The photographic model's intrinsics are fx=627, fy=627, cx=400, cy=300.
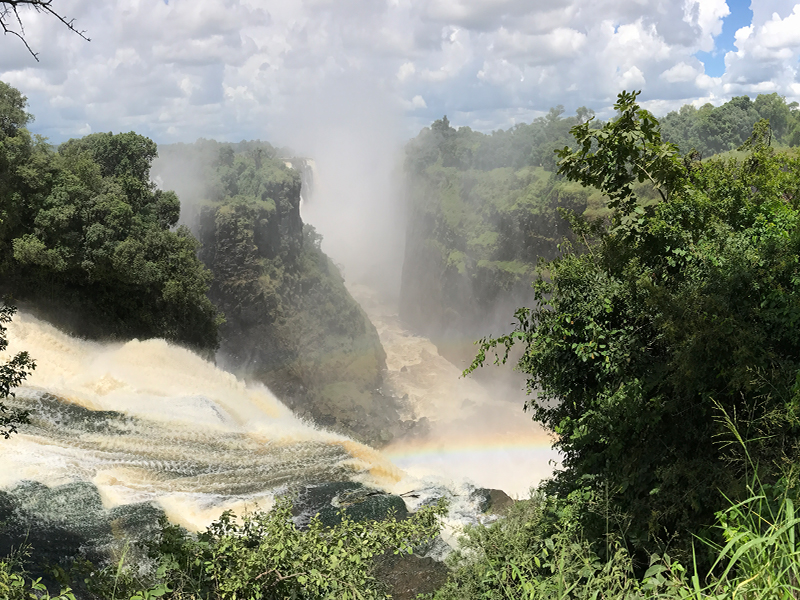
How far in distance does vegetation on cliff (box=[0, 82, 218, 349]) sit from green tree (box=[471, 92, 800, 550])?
67.4 ft

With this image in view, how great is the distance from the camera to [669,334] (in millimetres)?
7730

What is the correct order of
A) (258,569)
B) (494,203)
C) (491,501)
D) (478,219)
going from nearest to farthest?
(258,569)
(491,501)
(494,203)
(478,219)

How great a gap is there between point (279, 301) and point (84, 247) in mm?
18943

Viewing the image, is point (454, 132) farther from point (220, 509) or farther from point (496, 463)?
point (220, 509)

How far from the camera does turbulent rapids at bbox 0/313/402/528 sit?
1449cm

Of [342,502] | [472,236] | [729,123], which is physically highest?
[729,123]

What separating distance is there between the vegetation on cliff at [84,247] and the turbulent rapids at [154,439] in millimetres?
2077

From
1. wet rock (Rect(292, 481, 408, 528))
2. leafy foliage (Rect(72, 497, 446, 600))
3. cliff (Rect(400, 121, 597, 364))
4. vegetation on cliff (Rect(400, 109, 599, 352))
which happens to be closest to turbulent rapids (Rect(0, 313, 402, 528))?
wet rock (Rect(292, 481, 408, 528))

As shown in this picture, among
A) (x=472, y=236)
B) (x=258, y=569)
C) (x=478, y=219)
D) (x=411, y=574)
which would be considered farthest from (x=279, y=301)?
(x=258, y=569)

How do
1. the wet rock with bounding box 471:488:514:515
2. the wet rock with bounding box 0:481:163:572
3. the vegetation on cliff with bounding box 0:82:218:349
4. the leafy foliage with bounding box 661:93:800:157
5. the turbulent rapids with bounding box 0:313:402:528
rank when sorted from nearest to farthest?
the wet rock with bounding box 0:481:163:572, the turbulent rapids with bounding box 0:313:402:528, the wet rock with bounding box 471:488:514:515, the vegetation on cliff with bounding box 0:82:218:349, the leafy foliage with bounding box 661:93:800:157

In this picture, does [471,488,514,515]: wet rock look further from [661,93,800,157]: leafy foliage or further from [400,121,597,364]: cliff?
[661,93,800,157]: leafy foliage

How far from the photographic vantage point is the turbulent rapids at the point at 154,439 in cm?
1449

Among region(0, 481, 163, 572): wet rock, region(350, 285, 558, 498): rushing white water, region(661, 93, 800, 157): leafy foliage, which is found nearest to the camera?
region(0, 481, 163, 572): wet rock

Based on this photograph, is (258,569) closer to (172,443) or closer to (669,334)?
(669,334)
